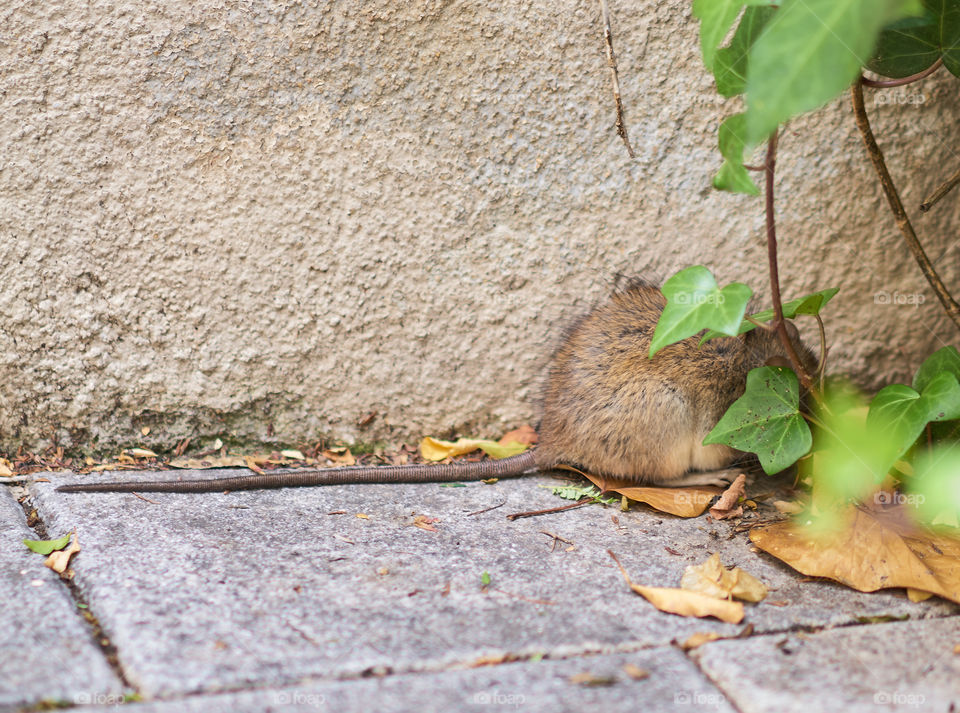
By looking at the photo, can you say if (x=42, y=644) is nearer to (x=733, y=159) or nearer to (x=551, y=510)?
(x=551, y=510)

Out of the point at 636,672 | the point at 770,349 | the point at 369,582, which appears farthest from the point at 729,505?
the point at 369,582

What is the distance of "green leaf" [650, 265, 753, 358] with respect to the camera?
7.24 ft

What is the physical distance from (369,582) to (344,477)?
0.78m

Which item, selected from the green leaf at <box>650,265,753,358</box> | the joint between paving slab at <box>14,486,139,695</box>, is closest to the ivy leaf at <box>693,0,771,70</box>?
the green leaf at <box>650,265,753,358</box>

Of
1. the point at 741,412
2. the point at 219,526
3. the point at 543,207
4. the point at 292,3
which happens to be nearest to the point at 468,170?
the point at 543,207

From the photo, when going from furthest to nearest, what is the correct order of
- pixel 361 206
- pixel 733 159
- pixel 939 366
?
pixel 361 206 → pixel 939 366 → pixel 733 159

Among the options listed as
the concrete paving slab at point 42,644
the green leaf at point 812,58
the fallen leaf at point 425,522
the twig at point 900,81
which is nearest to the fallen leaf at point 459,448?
the fallen leaf at point 425,522

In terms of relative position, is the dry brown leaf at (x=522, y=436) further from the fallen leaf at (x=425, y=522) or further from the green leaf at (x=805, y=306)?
the green leaf at (x=805, y=306)

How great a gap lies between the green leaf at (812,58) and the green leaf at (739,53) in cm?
70

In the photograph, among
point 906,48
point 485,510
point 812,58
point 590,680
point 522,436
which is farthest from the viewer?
point 522,436

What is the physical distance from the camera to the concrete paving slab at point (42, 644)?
63.0 inches

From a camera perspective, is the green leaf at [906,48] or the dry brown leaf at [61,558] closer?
the dry brown leaf at [61,558]

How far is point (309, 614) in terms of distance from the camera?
1948 millimetres

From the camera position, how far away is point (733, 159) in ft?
7.11
